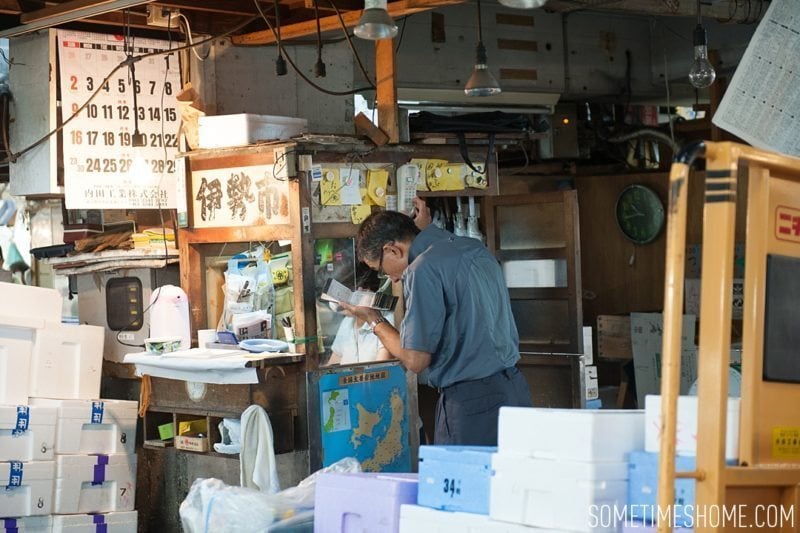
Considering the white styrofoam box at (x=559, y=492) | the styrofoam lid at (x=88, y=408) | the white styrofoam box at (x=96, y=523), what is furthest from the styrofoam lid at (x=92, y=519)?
the white styrofoam box at (x=559, y=492)

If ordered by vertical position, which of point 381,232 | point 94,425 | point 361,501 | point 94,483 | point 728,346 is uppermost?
point 381,232

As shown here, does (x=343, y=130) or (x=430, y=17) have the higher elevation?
(x=430, y=17)

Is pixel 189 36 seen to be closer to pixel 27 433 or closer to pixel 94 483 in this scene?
pixel 27 433

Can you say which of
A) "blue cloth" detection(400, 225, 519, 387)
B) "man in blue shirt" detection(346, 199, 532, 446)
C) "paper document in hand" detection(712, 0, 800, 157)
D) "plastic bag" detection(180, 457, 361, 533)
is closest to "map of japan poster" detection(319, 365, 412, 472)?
"man in blue shirt" detection(346, 199, 532, 446)

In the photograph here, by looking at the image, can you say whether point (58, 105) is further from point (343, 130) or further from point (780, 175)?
point (780, 175)

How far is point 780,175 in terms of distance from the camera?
338 cm

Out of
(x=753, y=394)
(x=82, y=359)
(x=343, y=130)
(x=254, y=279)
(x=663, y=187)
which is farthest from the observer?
(x=663, y=187)

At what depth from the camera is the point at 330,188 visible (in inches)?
261

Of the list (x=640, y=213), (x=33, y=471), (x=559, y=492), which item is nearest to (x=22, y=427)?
(x=33, y=471)

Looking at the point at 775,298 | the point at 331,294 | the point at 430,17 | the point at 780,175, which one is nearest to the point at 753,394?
the point at 775,298

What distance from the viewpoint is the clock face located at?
11477mm

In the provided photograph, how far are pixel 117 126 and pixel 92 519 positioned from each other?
99.4 inches

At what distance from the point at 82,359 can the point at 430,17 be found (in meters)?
4.47

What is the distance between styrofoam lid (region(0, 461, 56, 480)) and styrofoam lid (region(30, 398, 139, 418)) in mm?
321
